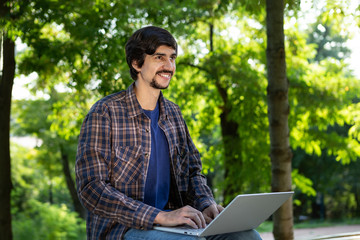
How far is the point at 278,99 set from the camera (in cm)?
463

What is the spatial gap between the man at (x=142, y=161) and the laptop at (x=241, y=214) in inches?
1.9

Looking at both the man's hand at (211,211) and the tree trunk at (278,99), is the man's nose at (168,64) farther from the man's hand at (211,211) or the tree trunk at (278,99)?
the tree trunk at (278,99)

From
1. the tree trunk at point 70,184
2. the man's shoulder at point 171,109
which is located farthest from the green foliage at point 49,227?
the man's shoulder at point 171,109

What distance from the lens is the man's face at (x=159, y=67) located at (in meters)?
2.51

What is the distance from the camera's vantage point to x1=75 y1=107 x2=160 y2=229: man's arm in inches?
83.5

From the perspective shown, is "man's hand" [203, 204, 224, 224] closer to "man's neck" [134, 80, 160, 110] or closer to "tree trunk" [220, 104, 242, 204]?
"man's neck" [134, 80, 160, 110]

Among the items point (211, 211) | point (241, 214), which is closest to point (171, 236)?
point (241, 214)

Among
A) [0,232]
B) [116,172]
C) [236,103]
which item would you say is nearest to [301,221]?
[236,103]

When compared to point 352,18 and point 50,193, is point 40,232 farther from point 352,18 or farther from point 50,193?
point 50,193

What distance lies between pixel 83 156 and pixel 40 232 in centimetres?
840

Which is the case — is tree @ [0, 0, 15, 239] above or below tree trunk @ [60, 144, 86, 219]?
above

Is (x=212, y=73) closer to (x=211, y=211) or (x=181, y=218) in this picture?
(x=211, y=211)

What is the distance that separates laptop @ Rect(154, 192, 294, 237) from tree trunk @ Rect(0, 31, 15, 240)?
5.88 meters

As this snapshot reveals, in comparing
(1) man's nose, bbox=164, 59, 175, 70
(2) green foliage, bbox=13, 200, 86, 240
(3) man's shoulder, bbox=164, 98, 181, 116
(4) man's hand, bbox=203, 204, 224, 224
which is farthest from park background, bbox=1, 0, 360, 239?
(4) man's hand, bbox=203, 204, 224, 224
